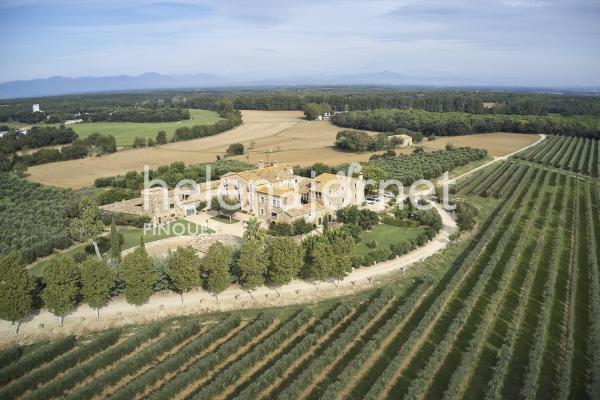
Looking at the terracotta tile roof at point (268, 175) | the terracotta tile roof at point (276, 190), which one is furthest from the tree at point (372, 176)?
the terracotta tile roof at point (276, 190)

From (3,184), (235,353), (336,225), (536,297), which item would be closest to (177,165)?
(3,184)

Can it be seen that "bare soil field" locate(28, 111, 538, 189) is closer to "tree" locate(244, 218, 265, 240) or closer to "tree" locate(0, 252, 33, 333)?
"tree" locate(0, 252, 33, 333)

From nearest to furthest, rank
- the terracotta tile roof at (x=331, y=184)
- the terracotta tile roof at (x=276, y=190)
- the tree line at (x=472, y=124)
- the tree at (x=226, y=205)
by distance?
1. the terracotta tile roof at (x=276, y=190)
2. the tree at (x=226, y=205)
3. the terracotta tile roof at (x=331, y=184)
4. the tree line at (x=472, y=124)

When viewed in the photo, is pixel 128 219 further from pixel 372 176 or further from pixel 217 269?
pixel 372 176

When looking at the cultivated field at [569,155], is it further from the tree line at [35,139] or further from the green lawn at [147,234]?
the tree line at [35,139]

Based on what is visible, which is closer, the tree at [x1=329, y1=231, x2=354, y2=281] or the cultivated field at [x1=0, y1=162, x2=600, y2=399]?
the cultivated field at [x1=0, y1=162, x2=600, y2=399]

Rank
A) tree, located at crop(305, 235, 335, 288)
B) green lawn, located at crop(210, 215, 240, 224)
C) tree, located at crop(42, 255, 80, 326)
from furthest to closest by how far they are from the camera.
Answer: green lawn, located at crop(210, 215, 240, 224)
tree, located at crop(305, 235, 335, 288)
tree, located at crop(42, 255, 80, 326)

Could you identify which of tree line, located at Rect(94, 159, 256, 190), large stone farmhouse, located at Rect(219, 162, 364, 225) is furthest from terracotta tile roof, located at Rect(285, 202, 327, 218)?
tree line, located at Rect(94, 159, 256, 190)
